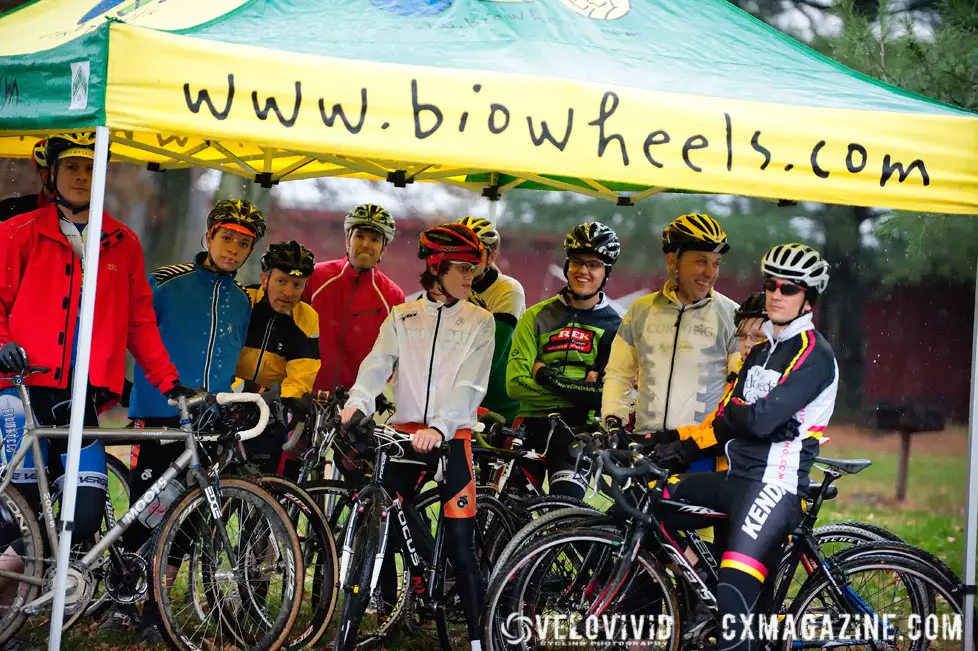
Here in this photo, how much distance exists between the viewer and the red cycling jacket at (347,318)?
21.9ft

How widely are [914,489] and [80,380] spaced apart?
10679mm

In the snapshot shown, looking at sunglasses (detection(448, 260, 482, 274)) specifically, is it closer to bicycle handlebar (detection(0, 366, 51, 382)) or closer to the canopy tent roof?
the canopy tent roof

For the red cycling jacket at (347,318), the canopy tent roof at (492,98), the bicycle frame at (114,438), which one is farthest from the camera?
the red cycling jacket at (347,318)

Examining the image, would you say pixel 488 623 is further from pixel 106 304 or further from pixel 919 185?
pixel 919 185

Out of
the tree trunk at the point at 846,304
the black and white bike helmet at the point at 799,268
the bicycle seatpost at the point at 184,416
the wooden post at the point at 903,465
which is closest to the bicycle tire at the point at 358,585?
the bicycle seatpost at the point at 184,416

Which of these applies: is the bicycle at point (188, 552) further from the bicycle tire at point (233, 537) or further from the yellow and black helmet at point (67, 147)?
the yellow and black helmet at point (67, 147)

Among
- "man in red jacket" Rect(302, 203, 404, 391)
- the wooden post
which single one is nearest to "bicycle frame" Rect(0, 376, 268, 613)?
"man in red jacket" Rect(302, 203, 404, 391)

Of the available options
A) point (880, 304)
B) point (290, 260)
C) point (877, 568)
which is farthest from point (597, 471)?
point (880, 304)

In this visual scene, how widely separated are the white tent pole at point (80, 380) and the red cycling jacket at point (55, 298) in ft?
2.18

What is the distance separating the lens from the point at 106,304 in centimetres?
504

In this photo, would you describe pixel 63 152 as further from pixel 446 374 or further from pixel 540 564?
pixel 540 564

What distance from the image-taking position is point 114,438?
4.89 metres

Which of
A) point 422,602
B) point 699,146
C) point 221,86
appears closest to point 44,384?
point 221,86

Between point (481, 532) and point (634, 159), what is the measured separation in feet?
6.47
